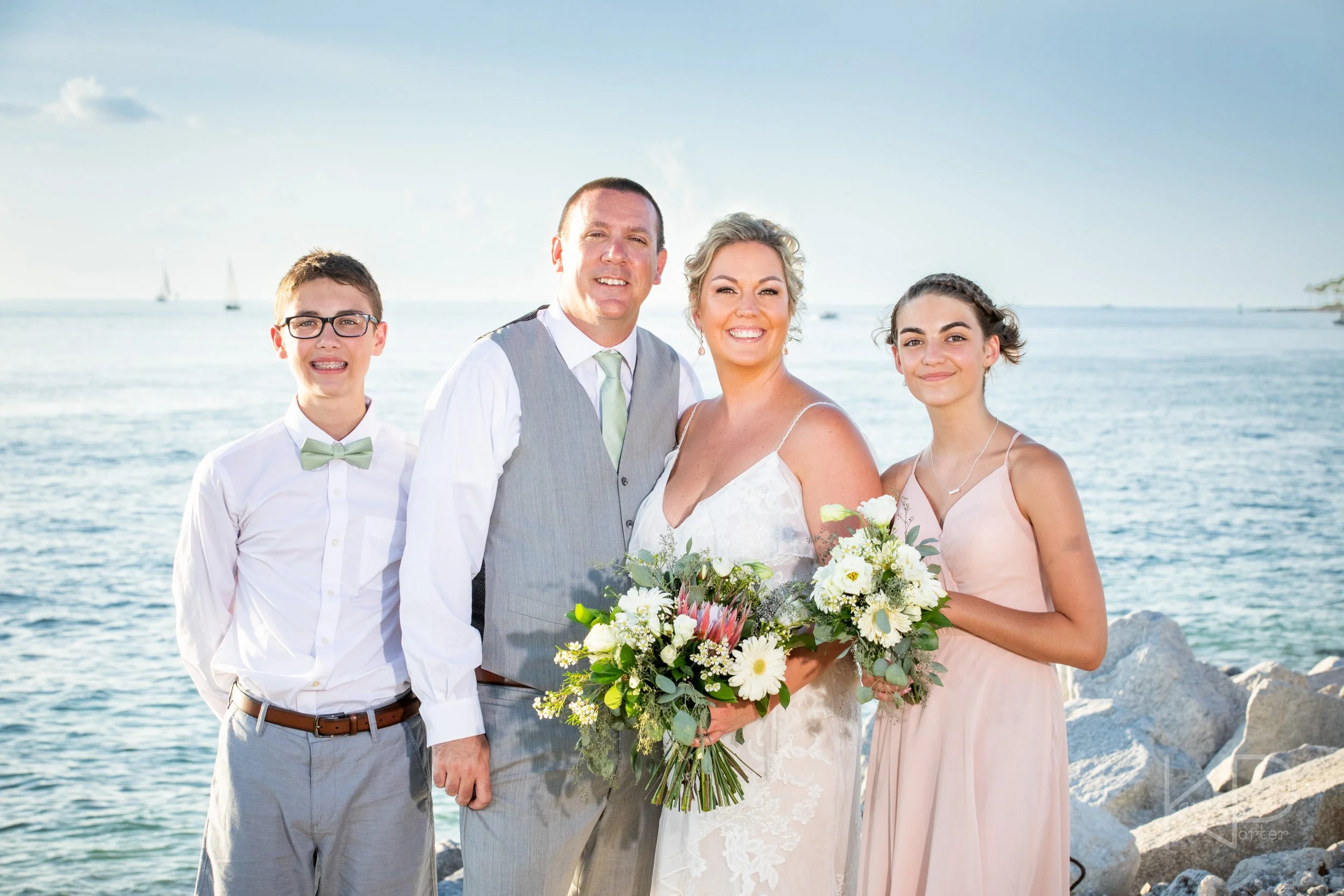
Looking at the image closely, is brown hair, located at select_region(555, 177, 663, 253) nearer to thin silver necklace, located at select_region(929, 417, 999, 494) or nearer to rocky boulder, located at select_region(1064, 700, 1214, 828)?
thin silver necklace, located at select_region(929, 417, 999, 494)

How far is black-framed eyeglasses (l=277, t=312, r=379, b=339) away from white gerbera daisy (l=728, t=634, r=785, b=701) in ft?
6.38

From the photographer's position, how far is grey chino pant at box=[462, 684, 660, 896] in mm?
3289

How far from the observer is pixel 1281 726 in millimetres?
6195

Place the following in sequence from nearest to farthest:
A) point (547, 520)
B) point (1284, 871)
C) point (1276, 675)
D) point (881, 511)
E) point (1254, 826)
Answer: point (881, 511), point (547, 520), point (1284, 871), point (1254, 826), point (1276, 675)

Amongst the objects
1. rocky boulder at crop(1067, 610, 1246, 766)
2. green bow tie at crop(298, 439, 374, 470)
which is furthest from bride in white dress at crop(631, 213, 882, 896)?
rocky boulder at crop(1067, 610, 1246, 766)


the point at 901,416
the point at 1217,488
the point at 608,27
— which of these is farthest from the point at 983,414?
the point at 608,27

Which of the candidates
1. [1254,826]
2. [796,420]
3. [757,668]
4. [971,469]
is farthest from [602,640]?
[1254,826]

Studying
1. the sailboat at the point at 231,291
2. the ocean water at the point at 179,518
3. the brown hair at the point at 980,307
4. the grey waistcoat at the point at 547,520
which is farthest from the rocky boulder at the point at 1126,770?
the sailboat at the point at 231,291

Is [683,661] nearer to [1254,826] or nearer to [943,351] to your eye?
[943,351]

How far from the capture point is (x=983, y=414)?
11.5ft

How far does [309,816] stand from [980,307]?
2920mm

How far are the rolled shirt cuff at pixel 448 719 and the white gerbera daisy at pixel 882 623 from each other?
1380 mm

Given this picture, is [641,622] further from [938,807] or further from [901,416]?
[901,416]

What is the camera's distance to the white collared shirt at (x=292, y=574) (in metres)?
3.38
